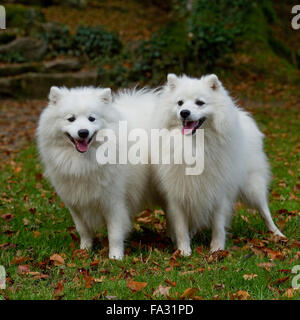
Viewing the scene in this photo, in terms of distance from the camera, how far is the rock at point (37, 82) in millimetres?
12375

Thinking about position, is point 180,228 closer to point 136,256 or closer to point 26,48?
point 136,256

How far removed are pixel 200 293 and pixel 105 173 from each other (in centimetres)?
134

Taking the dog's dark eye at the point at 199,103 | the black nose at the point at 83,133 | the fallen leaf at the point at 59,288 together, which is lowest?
the fallen leaf at the point at 59,288

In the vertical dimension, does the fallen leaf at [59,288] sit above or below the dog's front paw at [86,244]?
above

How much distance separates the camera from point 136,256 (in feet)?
13.5

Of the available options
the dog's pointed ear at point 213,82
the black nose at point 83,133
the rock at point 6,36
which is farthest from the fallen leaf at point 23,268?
the rock at point 6,36

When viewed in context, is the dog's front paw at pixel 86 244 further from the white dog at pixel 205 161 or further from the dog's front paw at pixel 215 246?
the dog's front paw at pixel 215 246

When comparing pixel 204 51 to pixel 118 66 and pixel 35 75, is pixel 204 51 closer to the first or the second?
pixel 118 66

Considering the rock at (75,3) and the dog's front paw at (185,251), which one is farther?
the rock at (75,3)

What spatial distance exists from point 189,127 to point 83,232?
1.36 m

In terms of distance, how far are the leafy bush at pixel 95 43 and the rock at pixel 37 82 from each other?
4.93 ft

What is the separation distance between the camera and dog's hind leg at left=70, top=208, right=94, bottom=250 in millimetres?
4270

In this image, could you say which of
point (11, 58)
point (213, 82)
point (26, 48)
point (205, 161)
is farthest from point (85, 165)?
point (26, 48)
